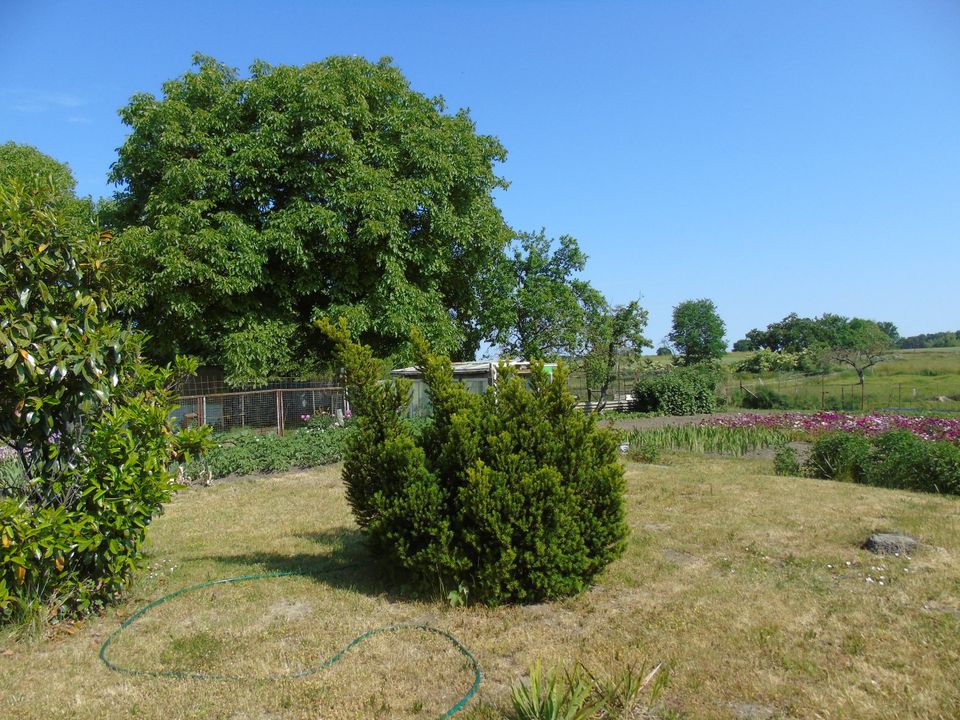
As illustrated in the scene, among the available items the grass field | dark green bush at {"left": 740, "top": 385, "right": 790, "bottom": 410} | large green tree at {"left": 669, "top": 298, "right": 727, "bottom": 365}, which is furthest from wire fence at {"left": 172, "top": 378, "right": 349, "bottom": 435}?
large green tree at {"left": 669, "top": 298, "right": 727, "bottom": 365}

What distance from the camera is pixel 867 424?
14625mm

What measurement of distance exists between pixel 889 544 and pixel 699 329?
243ft

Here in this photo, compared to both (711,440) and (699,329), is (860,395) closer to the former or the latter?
(711,440)

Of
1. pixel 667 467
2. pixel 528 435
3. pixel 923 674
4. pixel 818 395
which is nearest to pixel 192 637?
pixel 528 435

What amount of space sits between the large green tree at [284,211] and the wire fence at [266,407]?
5.85 ft

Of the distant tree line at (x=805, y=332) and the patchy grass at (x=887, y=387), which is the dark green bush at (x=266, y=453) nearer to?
the patchy grass at (x=887, y=387)

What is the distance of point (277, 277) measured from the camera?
18234mm

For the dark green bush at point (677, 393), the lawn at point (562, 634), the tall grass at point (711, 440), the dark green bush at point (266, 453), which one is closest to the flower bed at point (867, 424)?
the tall grass at point (711, 440)

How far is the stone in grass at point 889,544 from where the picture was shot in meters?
5.95

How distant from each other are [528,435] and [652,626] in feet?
4.84

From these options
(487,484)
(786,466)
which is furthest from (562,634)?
(786,466)

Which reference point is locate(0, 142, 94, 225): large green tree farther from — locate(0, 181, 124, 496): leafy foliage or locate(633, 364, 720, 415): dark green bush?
locate(633, 364, 720, 415): dark green bush

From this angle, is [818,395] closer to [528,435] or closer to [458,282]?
[458,282]

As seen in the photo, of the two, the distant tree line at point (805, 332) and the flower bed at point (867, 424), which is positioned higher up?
the distant tree line at point (805, 332)
